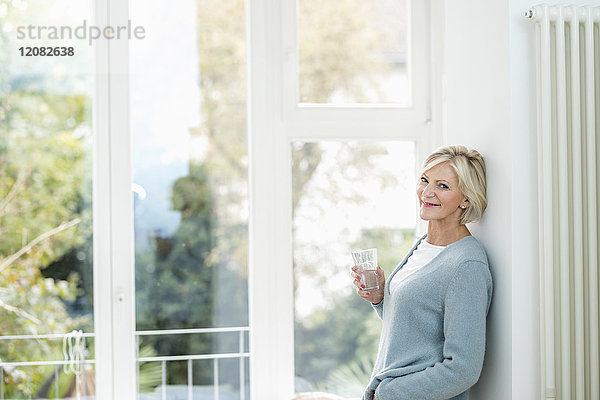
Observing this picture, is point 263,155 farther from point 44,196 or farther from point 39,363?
point 39,363

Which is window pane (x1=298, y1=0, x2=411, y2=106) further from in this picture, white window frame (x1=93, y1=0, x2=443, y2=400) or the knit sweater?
the knit sweater

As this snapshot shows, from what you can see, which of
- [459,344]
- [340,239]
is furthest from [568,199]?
[340,239]

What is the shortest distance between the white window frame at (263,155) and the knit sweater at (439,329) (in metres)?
0.73

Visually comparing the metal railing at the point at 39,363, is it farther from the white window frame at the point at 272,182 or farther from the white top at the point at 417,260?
the white top at the point at 417,260

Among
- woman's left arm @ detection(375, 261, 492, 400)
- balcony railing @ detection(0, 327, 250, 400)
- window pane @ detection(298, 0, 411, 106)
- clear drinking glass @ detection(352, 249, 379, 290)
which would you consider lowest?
balcony railing @ detection(0, 327, 250, 400)

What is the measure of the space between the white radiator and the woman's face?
242 mm

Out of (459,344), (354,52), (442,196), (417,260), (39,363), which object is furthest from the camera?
(354,52)

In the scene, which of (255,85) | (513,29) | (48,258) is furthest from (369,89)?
(48,258)

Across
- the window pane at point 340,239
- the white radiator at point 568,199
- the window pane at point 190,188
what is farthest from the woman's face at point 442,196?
the window pane at point 190,188

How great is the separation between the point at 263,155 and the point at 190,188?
317 millimetres

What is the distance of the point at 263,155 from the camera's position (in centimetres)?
267

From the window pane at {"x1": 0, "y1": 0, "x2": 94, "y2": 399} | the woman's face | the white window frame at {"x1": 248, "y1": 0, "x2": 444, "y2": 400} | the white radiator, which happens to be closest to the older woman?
the woman's face

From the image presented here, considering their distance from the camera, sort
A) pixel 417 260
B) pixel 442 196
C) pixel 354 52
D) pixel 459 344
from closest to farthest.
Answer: pixel 459 344, pixel 442 196, pixel 417 260, pixel 354 52

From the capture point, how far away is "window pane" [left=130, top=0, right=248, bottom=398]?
Result: 265cm
